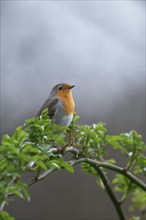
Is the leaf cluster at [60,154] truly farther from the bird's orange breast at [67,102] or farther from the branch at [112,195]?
the bird's orange breast at [67,102]

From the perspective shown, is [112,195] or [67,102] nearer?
[112,195]

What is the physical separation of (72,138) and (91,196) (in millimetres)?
1897

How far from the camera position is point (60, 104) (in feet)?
5.49

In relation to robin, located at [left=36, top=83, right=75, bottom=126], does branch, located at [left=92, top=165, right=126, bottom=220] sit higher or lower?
lower

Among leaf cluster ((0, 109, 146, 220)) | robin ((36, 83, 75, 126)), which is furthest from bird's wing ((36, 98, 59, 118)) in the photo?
leaf cluster ((0, 109, 146, 220))

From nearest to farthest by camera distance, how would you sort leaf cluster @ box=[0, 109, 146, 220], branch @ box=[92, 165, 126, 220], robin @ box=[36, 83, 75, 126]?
leaf cluster @ box=[0, 109, 146, 220]
branch @ box=[92, 165, 126, 220]
robin @ box=[36, 83, 75, 126]

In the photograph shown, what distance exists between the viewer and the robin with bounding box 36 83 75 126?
5.04 feet

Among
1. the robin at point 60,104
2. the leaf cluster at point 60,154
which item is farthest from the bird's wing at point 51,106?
the leaf cluster at point 60,154

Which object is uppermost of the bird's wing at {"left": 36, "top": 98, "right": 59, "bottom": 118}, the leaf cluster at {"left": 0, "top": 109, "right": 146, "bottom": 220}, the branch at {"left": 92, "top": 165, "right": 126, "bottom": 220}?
the bird's wing at {"left": 36, "top": 98, "right": 59, "bottom": 118}

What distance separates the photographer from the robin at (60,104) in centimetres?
154

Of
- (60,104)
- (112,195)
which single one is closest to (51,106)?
(60,104)

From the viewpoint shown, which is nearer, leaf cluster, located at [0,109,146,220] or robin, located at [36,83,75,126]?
leaf cluster, located at [0,109,146,220]

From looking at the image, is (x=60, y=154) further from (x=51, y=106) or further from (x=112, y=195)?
(x=51, y=106)

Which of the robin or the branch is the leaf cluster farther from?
the robin
